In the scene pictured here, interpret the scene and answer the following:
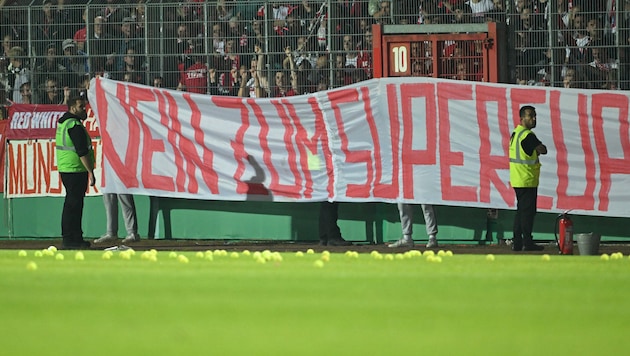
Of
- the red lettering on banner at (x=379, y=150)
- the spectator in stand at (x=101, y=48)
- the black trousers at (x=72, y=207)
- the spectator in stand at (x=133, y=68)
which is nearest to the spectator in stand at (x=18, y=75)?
the spectator in stand at (x=101, y=48)

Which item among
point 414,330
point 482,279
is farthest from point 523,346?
point 482,279

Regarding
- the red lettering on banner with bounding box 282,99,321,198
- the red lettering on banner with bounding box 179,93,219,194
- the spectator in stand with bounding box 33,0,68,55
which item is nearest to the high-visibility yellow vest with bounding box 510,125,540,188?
the red lettering on banner with bounding box 282,99,321,198

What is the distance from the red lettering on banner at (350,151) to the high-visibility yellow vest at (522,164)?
242 centimetres

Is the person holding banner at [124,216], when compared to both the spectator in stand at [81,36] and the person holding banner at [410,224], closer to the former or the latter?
the spectator in stand at [81,36]

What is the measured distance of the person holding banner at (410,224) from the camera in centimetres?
1741

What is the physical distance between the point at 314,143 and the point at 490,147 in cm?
261

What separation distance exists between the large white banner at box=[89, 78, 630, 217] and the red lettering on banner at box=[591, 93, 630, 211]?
1 centimetres

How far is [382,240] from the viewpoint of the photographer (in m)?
18.2

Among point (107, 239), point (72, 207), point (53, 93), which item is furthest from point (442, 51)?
point (53, 93)

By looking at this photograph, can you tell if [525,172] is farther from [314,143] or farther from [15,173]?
[15,173]

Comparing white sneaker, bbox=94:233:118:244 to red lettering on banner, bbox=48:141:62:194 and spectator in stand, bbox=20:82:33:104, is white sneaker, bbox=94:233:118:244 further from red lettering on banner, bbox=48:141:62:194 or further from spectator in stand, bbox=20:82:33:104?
spectator in stand, bbox=20:82:33:104

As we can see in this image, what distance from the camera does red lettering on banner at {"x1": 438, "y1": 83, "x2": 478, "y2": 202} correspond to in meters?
17.2

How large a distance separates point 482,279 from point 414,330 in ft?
8.84

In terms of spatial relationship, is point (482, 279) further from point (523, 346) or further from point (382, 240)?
point (382, 240)
